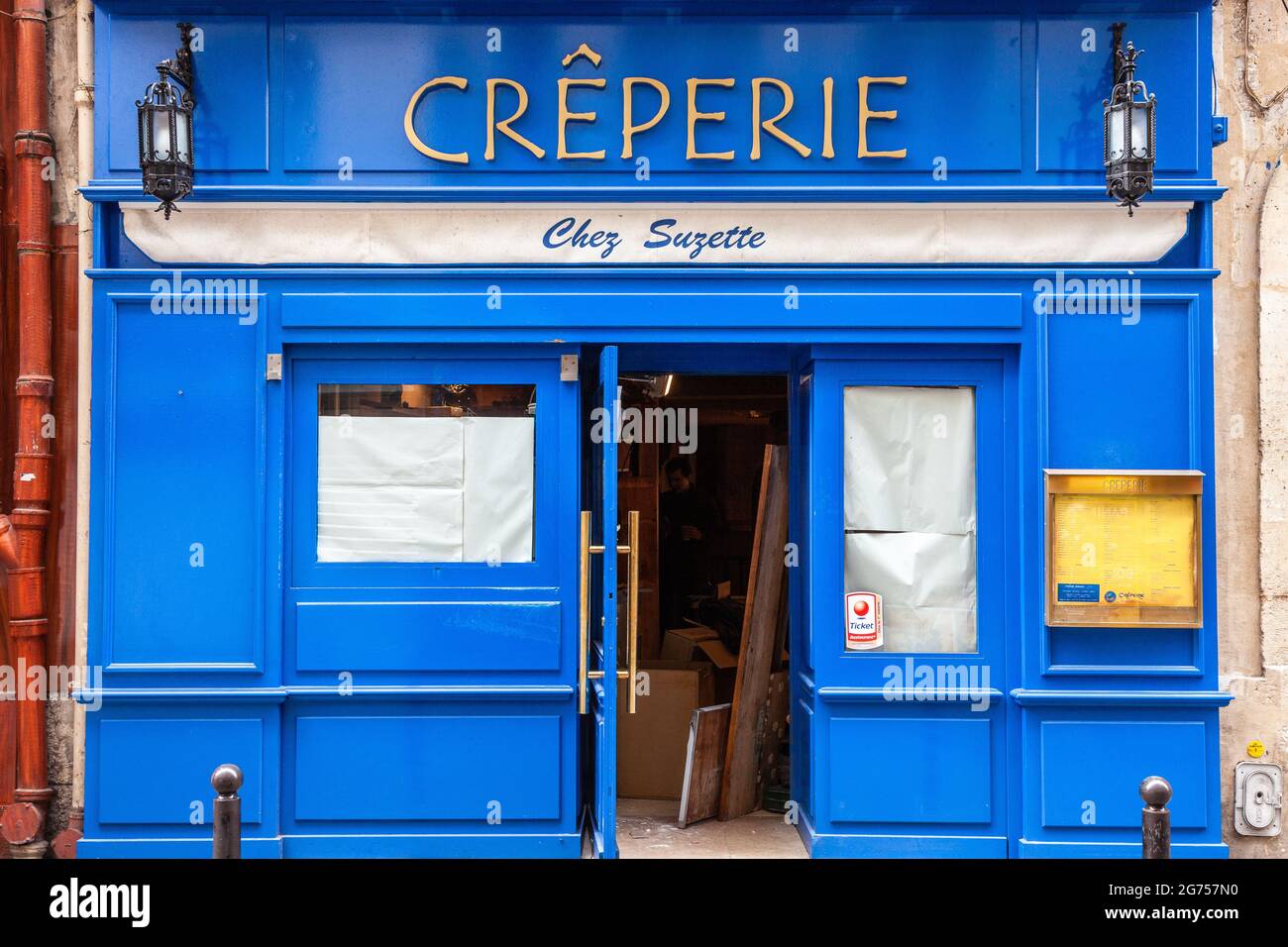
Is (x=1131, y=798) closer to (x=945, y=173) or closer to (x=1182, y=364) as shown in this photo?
(x=1182, y=364)

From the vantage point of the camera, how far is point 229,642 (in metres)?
5.96

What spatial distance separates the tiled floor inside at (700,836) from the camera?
6172mm

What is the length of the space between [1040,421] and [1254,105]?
2.45m

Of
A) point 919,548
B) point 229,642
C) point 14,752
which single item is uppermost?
point 919,548

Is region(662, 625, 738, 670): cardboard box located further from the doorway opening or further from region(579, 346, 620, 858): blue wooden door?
region(579, 346, 620, 858): blue wooden door

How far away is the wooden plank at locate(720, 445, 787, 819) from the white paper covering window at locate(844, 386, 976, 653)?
83 centimetres

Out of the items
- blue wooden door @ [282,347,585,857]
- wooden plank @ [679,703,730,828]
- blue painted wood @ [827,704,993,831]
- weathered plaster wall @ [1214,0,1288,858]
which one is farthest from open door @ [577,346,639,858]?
weathered plaster wall @ [1214,0,1288,858]

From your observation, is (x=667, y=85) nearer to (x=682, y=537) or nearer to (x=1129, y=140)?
(x=1129, y=140)

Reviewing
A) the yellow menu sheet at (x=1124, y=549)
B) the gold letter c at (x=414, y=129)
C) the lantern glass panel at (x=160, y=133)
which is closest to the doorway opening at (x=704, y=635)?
the gold letter c at (x=414, y=129)

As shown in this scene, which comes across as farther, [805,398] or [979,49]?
[805,398]

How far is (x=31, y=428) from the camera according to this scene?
623cm

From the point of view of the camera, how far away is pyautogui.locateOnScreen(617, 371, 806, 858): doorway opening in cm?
673

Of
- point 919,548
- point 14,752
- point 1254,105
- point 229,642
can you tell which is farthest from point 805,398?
point 14,752

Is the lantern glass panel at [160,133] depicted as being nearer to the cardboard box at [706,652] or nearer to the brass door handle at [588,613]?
the brass door handle at [588,613]
